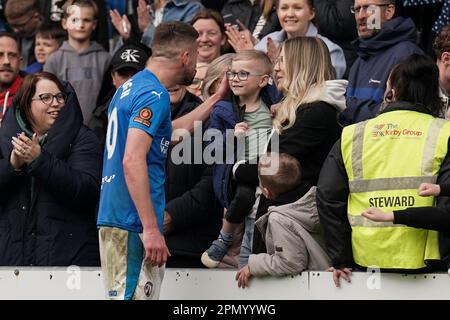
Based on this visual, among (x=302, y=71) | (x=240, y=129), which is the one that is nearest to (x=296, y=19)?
(x=302, y=71)

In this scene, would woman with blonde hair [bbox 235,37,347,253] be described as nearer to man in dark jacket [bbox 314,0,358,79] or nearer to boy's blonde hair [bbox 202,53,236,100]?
boy's blonde hair [bbox 202,53,236,100]

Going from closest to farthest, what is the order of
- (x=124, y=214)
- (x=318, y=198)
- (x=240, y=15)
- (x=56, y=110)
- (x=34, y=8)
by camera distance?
1. (x=124, y=214)
2. (x=318, y=198)
3. (x=56, y=110)
4. (x=240, y=15)
5. (x=34, y=8)

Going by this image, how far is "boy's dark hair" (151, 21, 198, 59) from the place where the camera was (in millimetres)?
7297

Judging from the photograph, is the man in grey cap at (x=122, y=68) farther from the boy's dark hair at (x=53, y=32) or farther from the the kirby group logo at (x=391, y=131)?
the the kirby group logo at (x=391, y=131)

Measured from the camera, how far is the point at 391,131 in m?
7.34

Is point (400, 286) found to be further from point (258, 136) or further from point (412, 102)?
point (258, 136)

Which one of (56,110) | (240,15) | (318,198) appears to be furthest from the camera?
(240,15)

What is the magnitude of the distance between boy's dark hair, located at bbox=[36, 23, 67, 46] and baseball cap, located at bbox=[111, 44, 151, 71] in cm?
175

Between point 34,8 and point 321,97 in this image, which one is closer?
point 321,97

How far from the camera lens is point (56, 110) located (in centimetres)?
880

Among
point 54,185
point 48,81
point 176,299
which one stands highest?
Answer: point 48,81

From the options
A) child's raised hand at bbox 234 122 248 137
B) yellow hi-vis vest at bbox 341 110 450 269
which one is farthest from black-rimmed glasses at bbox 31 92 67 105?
yellow hi-vis vest at bbox 341 110 450 269

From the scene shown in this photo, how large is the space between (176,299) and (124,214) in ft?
3.67

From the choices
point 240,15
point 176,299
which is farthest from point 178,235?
point 240,15
